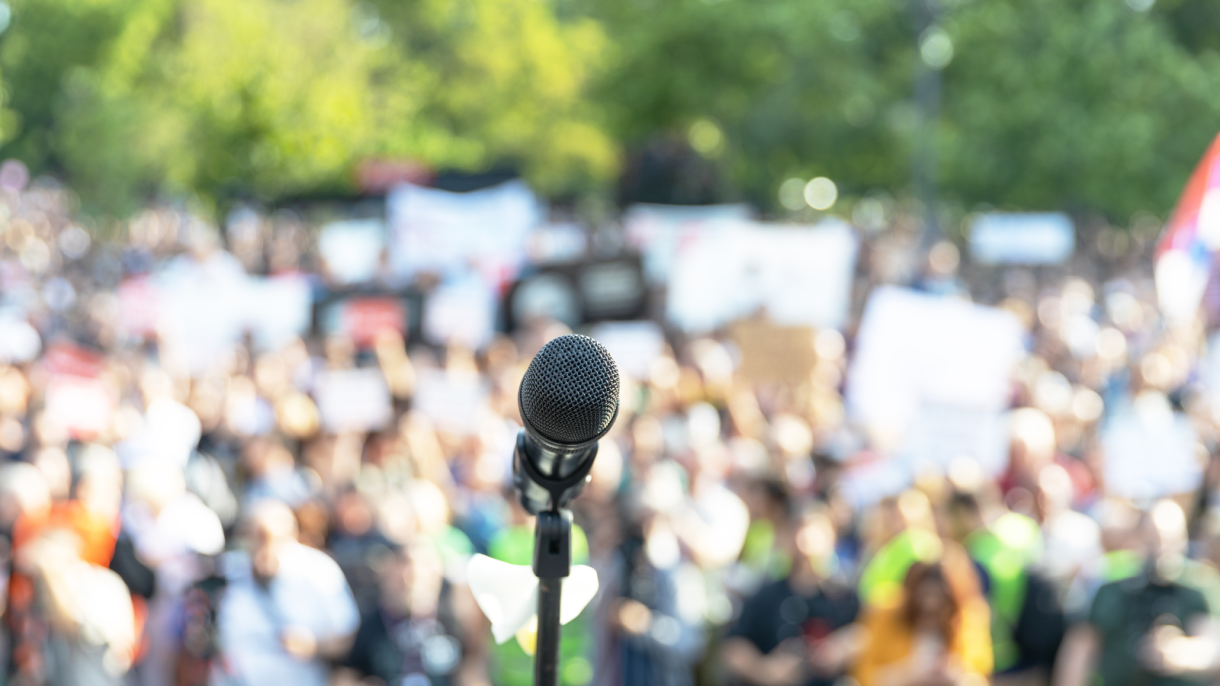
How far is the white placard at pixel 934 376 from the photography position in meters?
6.71

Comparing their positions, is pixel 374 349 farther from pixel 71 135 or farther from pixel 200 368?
pixel 71 135

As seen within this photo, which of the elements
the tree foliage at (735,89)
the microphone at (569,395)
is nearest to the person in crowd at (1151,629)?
the microphone at (569,395)

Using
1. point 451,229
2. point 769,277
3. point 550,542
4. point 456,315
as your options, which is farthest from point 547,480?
point 451,229

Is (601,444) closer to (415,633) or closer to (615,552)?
(615,552)

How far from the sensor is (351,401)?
838 centimetres

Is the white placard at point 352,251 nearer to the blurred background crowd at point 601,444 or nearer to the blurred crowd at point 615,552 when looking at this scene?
the blurred background crowd at point 601,444

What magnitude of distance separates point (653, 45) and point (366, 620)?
26554 millimetres

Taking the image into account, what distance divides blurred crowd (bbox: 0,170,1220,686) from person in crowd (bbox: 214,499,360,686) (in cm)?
1

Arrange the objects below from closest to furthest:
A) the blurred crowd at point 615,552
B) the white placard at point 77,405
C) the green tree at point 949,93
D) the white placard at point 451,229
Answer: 1. the blurred crowd at point 615,552
2. the white placard at point 77,405
3. the white placard at point 451,229
4. the green tree at point 949,93

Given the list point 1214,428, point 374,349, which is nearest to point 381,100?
point 374,349

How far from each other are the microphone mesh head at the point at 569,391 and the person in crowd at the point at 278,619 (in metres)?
3.87

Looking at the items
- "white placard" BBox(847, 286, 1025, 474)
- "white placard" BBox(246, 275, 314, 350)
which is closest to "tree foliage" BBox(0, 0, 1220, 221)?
"white placard" BBox(246, 275, 314, 350)

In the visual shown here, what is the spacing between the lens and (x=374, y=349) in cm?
1013

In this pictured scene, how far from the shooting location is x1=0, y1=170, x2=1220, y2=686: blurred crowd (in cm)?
483
